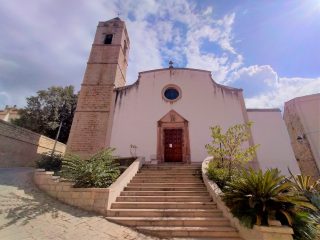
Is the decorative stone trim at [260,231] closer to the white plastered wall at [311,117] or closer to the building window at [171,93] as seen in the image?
the building window at [171,93]

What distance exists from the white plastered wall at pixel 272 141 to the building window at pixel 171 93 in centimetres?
464

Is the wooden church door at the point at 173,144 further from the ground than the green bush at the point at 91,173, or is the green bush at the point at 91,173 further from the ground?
the wooden church door at the point at 173,144

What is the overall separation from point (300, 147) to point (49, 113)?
21847 mm

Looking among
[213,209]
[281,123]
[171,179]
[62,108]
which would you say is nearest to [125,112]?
[171,179]

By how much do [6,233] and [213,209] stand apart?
498cm

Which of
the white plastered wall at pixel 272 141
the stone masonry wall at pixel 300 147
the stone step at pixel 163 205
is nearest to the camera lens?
the stone step at pixel 163 205

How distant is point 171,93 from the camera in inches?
523

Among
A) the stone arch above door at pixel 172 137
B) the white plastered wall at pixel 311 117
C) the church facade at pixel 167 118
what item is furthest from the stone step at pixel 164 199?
the white plastered wall at pixel 311 117

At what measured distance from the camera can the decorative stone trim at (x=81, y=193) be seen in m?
5.77

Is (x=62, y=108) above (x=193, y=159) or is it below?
above

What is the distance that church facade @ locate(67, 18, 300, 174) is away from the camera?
464 inches

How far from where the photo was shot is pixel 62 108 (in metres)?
20.8

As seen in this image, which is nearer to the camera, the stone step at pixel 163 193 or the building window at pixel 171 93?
the stone step at pixel 163 193

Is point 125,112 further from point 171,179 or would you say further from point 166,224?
point 166,224
